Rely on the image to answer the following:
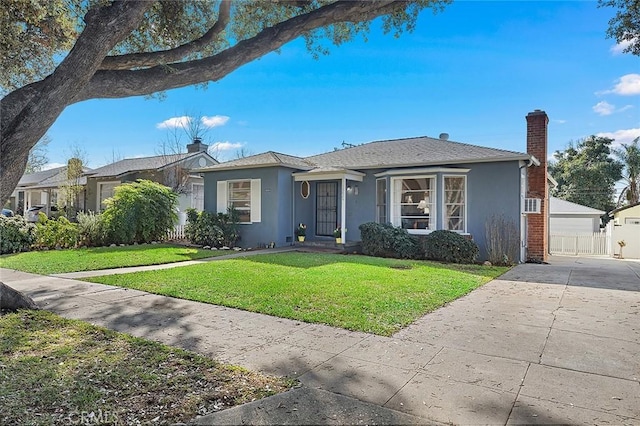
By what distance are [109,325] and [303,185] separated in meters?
10.8

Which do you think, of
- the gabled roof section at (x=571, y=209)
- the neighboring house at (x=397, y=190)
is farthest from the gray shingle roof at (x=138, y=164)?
the gabled roof section at (x=571, y=209)

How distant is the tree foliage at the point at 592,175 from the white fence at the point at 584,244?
52.6ft

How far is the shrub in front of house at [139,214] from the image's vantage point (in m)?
14.3

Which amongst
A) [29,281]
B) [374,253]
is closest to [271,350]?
[29,281]

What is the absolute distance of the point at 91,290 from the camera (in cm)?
712

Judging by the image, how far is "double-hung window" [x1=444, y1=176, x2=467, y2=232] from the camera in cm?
1298

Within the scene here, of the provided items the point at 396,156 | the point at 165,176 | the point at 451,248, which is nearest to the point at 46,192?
the point at 165,176

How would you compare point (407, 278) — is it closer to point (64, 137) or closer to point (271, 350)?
point (271, 350)

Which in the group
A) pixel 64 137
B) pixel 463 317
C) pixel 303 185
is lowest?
pixel 463 317

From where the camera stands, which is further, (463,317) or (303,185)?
(303,185)

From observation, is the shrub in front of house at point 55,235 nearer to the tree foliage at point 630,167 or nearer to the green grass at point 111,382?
the green grass at point 111,382

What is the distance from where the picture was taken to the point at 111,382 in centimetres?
330

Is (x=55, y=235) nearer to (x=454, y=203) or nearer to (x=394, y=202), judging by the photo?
(x=394, y=202)

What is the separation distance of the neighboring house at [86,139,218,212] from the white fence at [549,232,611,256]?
18946 mm
